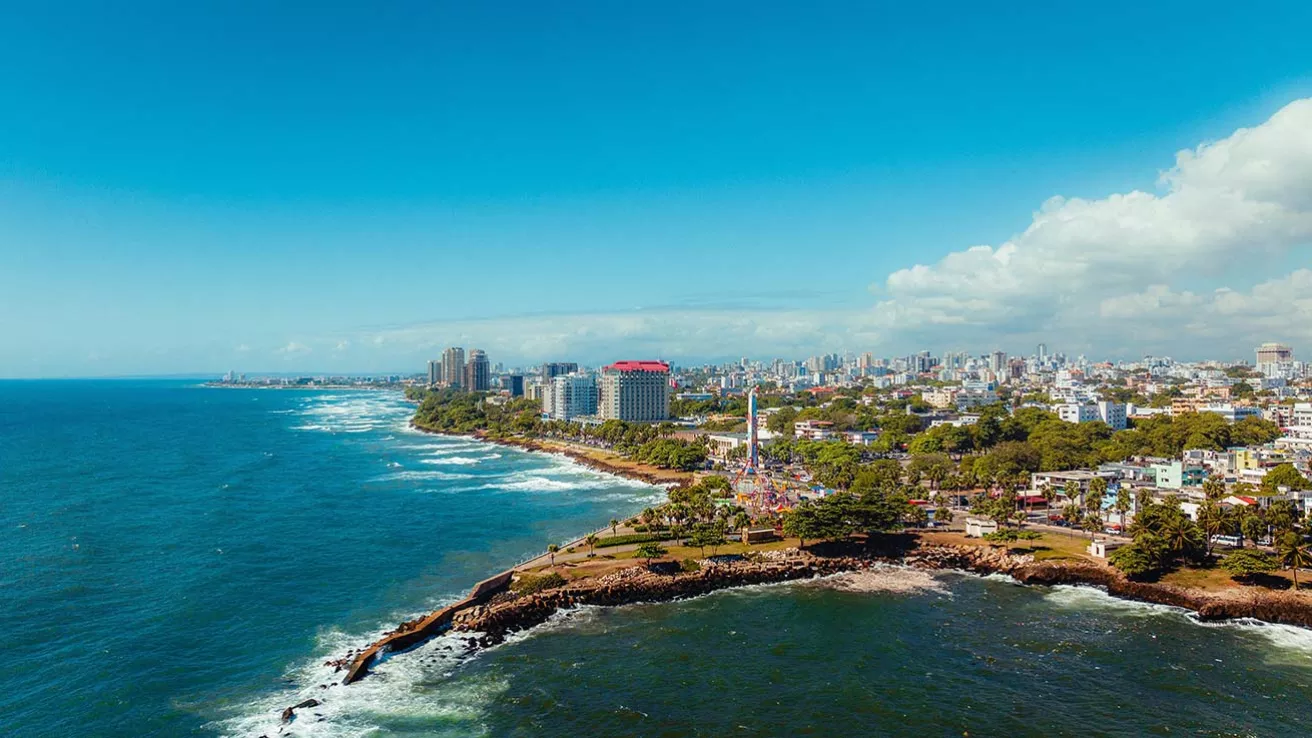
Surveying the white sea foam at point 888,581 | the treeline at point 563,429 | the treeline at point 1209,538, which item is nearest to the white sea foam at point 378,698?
the white sea foam at point 888,581

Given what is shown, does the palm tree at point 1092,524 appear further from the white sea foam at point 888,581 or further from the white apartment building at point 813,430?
the white apartment building at point 813,430

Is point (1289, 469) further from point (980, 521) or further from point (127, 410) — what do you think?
point (127, 410)

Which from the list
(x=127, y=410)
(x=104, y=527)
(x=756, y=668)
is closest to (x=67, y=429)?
(x=127, y=410)

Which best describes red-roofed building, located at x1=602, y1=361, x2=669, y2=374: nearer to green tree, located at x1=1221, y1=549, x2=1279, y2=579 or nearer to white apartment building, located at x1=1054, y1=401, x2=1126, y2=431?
white apartment building, located at x1=1054, y1=401, x2=1126, y2=431

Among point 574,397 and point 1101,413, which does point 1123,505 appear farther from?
point 574,397

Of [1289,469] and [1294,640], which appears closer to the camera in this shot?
[1294,640]
